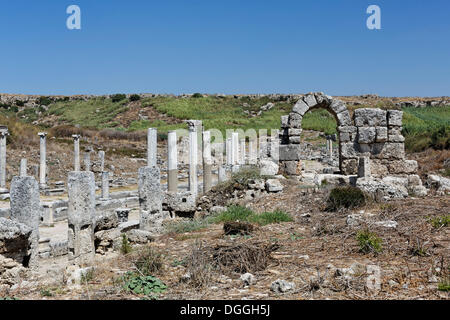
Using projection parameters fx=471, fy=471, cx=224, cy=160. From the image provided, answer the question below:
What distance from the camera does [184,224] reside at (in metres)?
10.3

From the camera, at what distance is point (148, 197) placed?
10.5 meters

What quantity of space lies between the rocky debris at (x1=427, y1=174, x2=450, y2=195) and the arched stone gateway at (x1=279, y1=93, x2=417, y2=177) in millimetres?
1273

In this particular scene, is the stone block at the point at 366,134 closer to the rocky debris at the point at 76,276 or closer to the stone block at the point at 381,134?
the stone block at the point at 381,134

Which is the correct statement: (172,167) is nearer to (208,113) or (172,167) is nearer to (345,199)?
(345,199)

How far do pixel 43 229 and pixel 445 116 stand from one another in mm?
51364

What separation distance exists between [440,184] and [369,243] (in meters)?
6.68

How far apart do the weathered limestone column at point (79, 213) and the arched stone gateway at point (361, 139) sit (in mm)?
9214

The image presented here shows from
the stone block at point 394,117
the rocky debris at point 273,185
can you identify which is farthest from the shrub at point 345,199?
the stone block at point 394,117

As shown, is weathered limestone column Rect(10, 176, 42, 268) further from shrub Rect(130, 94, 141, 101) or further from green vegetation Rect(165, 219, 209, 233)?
shrub Rect(130, 94, 141, 101)

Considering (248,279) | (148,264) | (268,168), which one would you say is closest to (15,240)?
(148,264)

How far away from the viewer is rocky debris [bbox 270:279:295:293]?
5262 millimetres

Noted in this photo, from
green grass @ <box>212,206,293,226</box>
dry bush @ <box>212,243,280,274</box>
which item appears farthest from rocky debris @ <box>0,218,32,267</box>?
green grass @ <box>212,206,293,226</box>
